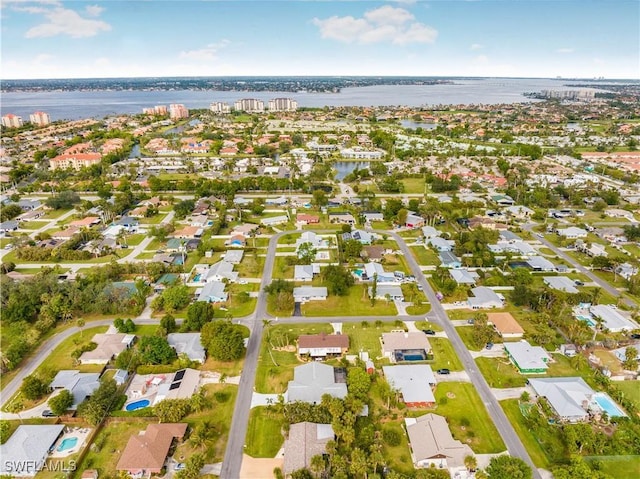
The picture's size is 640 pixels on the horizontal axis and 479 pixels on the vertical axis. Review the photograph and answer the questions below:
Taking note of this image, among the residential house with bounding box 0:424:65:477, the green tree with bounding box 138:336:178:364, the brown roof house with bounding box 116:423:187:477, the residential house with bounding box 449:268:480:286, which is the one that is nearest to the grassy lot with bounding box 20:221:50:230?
the green tree with bounding box 138:336:178:364

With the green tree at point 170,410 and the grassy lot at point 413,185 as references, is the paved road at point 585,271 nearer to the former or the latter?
the grassy lot at point 413,185

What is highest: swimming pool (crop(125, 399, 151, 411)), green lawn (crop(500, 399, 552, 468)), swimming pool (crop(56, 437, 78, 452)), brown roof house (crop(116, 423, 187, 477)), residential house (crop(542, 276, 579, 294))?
residential house (crop(542, 276, 579, 294))

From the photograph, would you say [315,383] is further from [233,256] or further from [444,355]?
[233,256]

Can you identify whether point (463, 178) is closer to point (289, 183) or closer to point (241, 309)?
point (289, 183)

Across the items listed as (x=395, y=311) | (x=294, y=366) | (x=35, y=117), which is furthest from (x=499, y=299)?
(x=35, y=117)

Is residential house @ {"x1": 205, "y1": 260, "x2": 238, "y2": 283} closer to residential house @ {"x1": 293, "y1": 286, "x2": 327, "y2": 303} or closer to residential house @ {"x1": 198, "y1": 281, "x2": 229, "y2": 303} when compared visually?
residential house @ {"x1": 198, "y1": 281, "x2": 229, "y2": 303}

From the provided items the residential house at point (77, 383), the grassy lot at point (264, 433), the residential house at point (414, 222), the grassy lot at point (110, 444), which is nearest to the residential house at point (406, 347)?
the grassy lot at point (264, 433)
